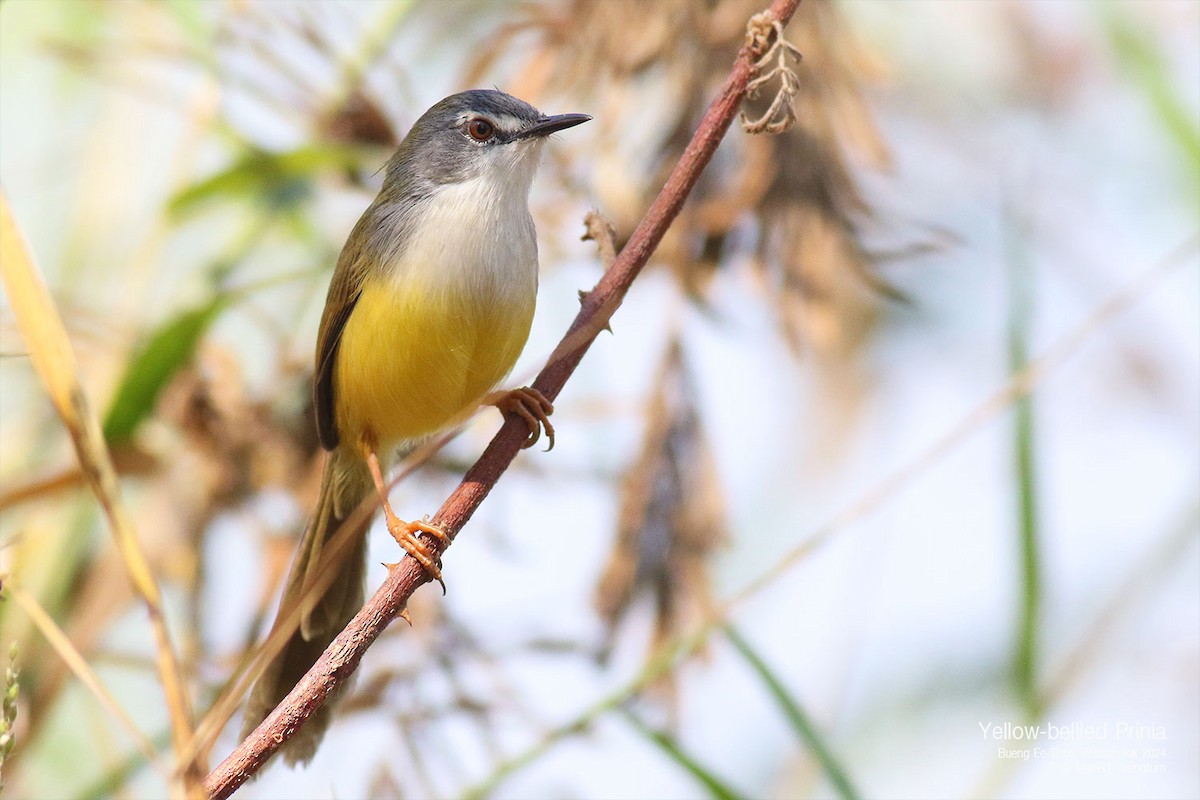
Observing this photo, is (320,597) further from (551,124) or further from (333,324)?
(551,124)

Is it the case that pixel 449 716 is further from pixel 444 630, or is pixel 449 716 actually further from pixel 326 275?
pixel 326 275

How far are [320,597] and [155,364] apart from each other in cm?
83

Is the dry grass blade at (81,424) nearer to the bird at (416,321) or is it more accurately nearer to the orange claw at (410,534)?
the orange claw at (410,534)

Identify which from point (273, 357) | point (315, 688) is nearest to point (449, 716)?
point (273, 357)

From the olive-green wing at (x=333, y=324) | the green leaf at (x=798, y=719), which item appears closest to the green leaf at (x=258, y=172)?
the olive-green wing at (x=333, y=324)

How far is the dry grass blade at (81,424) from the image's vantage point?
1238 millimetres

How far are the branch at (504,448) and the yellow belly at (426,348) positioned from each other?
2.42 feet

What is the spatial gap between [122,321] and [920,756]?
2.74m

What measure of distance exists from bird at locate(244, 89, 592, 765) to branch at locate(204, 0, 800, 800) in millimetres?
566

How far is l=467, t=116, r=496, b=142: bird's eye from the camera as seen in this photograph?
3367 mm

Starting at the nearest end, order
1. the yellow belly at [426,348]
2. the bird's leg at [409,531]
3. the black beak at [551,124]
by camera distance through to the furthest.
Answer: the bird's leg at [409,531], the yellow belly at [426,348], the black beak at [551,124]

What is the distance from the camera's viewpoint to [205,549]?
374 centimetres

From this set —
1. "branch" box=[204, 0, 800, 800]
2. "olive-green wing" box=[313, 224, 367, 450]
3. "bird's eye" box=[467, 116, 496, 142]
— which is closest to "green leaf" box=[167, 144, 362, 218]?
"olive-green wing" box=[313, 224, 367, 450]

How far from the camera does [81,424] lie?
53.9 inches
